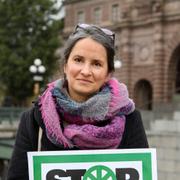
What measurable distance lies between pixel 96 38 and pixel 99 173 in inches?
27.0

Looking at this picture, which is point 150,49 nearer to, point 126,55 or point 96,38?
point 126,55

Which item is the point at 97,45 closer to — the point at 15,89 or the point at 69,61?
the point at 69,61

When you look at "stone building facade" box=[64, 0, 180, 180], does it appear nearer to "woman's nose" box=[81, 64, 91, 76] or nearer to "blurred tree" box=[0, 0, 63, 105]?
"blurred tree" box=[0, 0, 63, 105]

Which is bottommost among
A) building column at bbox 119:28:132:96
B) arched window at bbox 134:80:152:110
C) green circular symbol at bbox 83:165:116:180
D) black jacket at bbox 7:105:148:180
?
green circular symbol at bbox 83:165:116:180

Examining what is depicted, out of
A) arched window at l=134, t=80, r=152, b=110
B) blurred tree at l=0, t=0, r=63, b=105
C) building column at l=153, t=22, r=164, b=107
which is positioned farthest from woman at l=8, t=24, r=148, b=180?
arched window at l=134, t=80, r=152, b=110

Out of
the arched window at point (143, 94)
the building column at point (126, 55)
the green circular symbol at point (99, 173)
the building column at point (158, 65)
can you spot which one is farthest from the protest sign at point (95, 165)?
the arched window at point (143, 94)

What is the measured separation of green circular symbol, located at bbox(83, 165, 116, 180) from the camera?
299 cm

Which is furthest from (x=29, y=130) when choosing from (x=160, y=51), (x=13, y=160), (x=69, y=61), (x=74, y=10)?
(x=74, y=10)

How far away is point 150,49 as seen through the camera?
3753 cm

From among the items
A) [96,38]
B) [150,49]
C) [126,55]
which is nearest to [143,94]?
[126,55]

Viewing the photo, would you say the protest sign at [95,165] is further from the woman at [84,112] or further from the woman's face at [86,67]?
the woman's face at [86,67]

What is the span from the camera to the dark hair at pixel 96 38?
3.08 metres

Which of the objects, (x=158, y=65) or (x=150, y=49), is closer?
(x=158, y=65)

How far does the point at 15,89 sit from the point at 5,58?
7.11ft
